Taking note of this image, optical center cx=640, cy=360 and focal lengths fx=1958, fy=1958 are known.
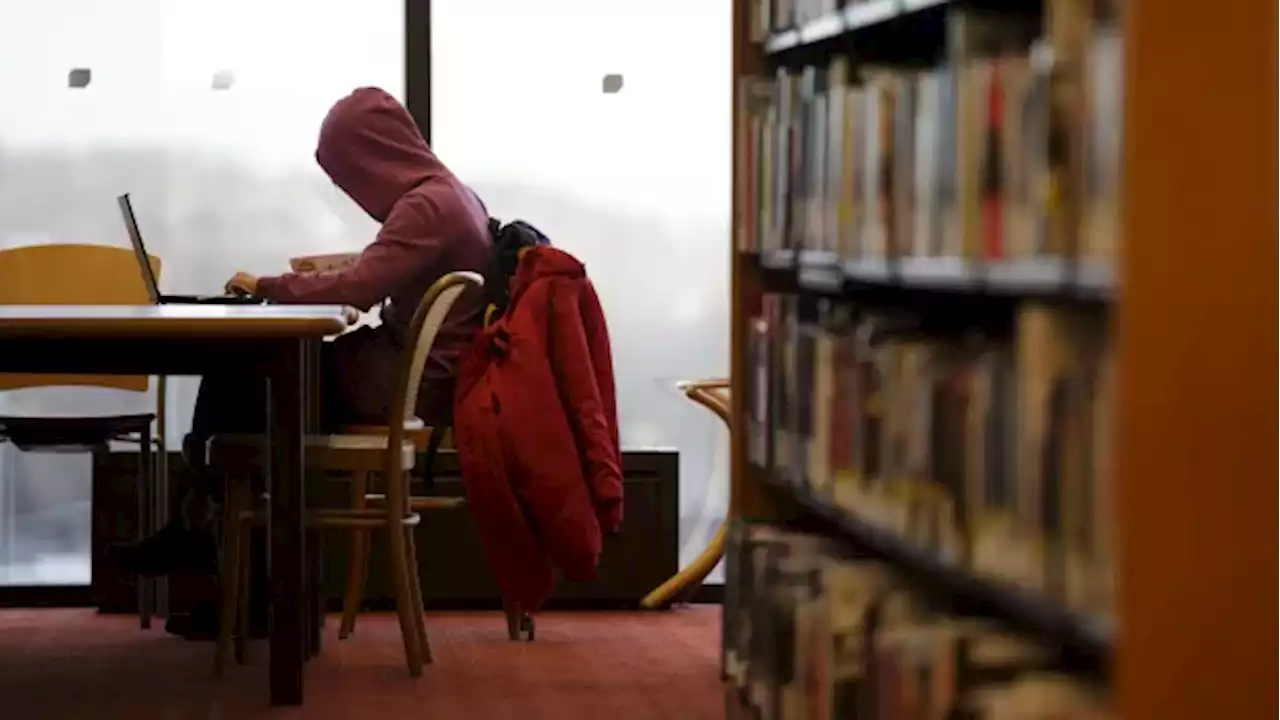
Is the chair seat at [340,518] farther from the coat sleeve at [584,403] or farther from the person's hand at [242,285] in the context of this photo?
the person's hand at [242,285]

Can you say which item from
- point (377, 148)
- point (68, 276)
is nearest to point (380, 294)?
point (377, 148)

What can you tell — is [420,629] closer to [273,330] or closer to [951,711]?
[273,330]

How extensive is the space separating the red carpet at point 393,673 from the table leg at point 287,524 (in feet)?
0.26

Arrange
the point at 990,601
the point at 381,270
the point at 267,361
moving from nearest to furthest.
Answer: the point at 990,601 → the point at 267,361 → the point at 381,270

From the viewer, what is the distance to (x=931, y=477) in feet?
6.85

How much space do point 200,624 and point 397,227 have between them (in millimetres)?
1003

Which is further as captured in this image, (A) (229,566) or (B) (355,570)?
(B) (355,570)

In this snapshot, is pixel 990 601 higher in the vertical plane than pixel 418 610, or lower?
higher

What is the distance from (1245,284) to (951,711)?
0.62 meters

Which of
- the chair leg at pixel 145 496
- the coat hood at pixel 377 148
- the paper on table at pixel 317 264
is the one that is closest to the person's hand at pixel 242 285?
the paper on table at pixel 317 264

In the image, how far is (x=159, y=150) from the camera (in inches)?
204

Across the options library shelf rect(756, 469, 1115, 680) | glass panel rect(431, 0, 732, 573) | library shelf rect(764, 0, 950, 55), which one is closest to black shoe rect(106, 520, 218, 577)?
glass panel rect(431, 0, 732, 573)

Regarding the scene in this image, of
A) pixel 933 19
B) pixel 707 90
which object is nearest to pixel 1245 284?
pixel 933 19

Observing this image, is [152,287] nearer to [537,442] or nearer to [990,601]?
[537,442]
